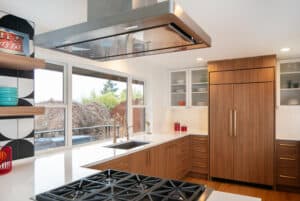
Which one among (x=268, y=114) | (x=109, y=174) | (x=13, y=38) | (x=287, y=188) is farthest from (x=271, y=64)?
(x=13, y=38)

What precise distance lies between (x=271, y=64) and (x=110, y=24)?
11.6ft

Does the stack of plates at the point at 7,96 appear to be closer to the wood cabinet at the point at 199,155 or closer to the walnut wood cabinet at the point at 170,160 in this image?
the walnut wood cabinet at the point at 170,160

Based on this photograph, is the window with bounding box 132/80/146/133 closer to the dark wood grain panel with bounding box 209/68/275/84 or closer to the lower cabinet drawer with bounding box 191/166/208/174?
the lower cabinet drawer with bounding box 191/166/208/174

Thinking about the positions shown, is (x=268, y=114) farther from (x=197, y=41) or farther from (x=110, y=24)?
(x=110, y=24)

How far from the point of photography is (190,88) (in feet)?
15.8

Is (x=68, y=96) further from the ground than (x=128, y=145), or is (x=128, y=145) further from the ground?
(x=68, y=96)

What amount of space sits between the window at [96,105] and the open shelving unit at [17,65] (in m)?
0.93

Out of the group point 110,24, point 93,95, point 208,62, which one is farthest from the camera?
point 208,62

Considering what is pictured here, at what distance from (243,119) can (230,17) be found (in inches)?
91.5

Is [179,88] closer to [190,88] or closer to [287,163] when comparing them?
[190,88]

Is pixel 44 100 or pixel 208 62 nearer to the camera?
pixel 44 100

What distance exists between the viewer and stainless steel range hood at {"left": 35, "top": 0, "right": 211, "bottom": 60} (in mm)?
1020

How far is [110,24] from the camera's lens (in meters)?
1.10

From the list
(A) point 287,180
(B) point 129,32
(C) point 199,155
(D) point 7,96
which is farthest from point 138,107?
(B) point 129,32
